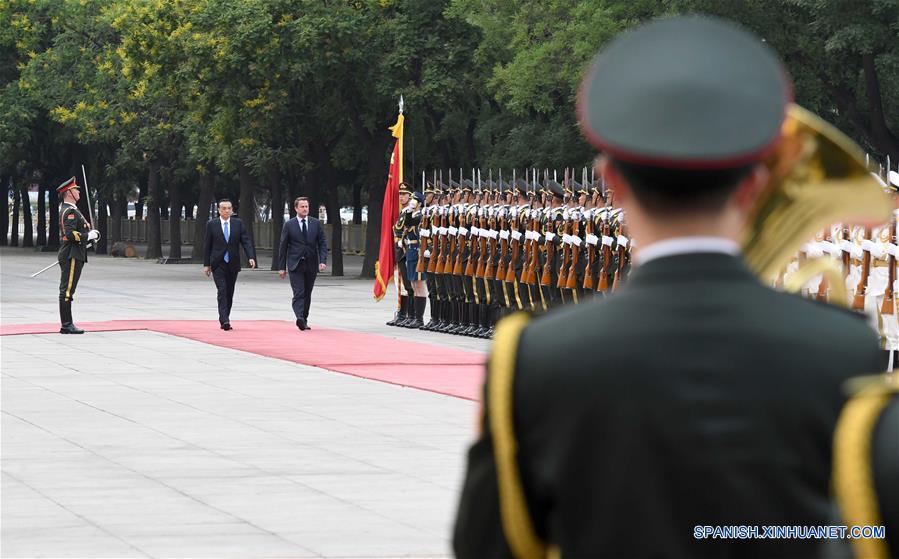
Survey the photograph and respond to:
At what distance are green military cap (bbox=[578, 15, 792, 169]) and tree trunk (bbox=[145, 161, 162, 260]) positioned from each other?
52.9 metres

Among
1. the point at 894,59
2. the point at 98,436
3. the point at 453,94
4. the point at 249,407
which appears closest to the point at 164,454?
the point at 98,436

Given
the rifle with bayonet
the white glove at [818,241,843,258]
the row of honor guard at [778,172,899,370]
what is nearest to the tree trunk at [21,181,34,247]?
the white glove at [818,241,843,258]

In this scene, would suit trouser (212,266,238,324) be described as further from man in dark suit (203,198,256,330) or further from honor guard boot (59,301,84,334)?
honor guard boot (59,301,84,334)

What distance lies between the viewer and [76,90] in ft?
185

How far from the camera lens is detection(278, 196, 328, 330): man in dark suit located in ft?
76.3

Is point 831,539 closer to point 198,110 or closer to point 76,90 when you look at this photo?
point 198,110

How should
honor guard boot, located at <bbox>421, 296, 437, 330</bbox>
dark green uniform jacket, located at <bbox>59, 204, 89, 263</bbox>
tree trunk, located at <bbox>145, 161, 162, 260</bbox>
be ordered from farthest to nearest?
tree trunk, located at <bbox>145, 161, 162, 260</bbox>, honor guard boot, located at <bbox>421, 296, 437, 330</bbox>, dark green uniform jacket, located at <bbox>59, 204, 89, 263</bbox>

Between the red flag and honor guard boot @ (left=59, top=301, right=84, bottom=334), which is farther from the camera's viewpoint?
the red flag

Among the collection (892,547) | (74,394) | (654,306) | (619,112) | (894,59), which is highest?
(894,59)

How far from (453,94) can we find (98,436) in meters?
26.9

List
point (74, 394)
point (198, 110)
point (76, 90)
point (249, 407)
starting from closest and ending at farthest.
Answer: point (249, 407) < point (74, 394) < point (198, 110) < point (76, 90)

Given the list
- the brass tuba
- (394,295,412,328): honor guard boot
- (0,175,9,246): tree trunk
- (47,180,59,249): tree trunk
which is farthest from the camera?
(0,175,9,246): tree trunk

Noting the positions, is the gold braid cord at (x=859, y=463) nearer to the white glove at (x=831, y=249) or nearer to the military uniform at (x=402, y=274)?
the white glove at (x=831, y=249)

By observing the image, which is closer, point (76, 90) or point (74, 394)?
point (74, 394)
